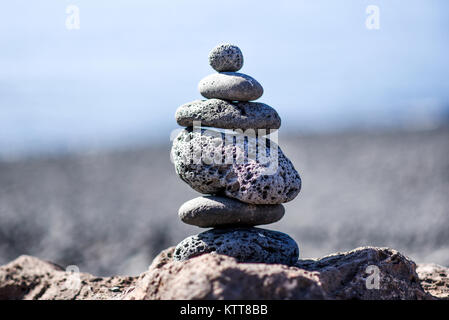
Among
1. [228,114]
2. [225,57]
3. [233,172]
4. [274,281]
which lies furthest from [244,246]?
[225,57]

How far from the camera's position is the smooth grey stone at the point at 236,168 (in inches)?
291

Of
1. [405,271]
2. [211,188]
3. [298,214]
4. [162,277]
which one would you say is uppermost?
[211,188]

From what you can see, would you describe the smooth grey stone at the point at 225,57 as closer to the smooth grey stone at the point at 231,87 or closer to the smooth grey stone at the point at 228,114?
the smooth grey stone at the point at 231,87

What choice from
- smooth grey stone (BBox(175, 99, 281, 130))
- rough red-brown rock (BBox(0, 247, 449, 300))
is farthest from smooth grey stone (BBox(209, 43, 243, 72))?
rough red-brown rock (BBox(0, 247, 449, 300))

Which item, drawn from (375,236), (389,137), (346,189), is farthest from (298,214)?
(389,137)

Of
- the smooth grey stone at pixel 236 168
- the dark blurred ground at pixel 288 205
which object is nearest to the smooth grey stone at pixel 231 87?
the smooth grey stone at pixel 236 168

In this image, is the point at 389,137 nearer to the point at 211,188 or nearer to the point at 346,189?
the point at 346,189

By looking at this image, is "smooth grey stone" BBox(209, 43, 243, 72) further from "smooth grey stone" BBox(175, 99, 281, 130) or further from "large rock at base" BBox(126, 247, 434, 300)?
"large rock at base" BBox(126, 247, 434, 300)

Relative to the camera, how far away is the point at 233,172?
296 inches

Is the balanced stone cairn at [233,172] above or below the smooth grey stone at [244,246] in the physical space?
above

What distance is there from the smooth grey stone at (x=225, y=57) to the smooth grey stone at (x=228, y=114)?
60 centimetres

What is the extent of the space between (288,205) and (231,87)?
23.3m
